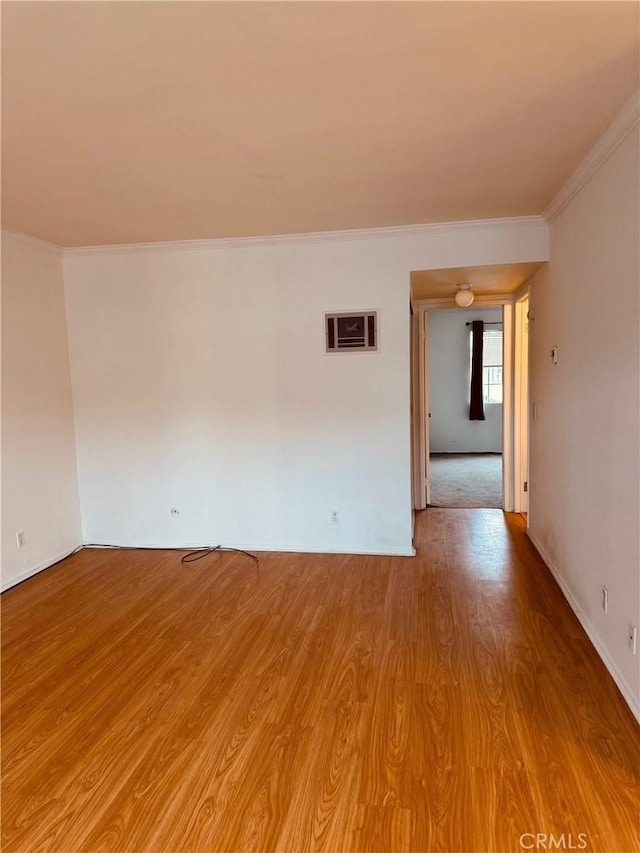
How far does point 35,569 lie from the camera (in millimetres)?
3689

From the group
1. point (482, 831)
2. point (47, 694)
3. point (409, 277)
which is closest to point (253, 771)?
point (482, 831)

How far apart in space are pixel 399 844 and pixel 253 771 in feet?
1.89

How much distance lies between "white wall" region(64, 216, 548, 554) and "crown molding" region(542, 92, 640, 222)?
2.08ft

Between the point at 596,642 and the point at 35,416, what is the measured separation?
159 inches

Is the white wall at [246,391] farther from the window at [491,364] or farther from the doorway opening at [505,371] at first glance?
the window at [491,364]

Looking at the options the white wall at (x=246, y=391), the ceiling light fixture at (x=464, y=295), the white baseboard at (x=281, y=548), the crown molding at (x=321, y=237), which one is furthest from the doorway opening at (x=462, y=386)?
the crown molding at (x=321, y=237)

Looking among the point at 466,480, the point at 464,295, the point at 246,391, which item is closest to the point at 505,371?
the point at 464,295

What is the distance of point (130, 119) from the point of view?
2039mm

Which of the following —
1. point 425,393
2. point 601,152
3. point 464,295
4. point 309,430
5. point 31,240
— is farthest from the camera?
point 425,393

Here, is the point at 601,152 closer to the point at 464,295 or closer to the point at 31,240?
the point at 464,295

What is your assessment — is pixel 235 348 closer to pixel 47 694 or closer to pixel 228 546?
pixel 228 546

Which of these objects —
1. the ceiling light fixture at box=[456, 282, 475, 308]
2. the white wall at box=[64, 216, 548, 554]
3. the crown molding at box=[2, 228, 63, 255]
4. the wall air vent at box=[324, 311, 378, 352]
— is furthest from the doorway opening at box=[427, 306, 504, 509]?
the crown molding at box=[2, 228, 63, 255]

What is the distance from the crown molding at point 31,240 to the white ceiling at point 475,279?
9.51 feet

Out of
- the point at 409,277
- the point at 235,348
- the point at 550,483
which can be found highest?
the point at 409,277
